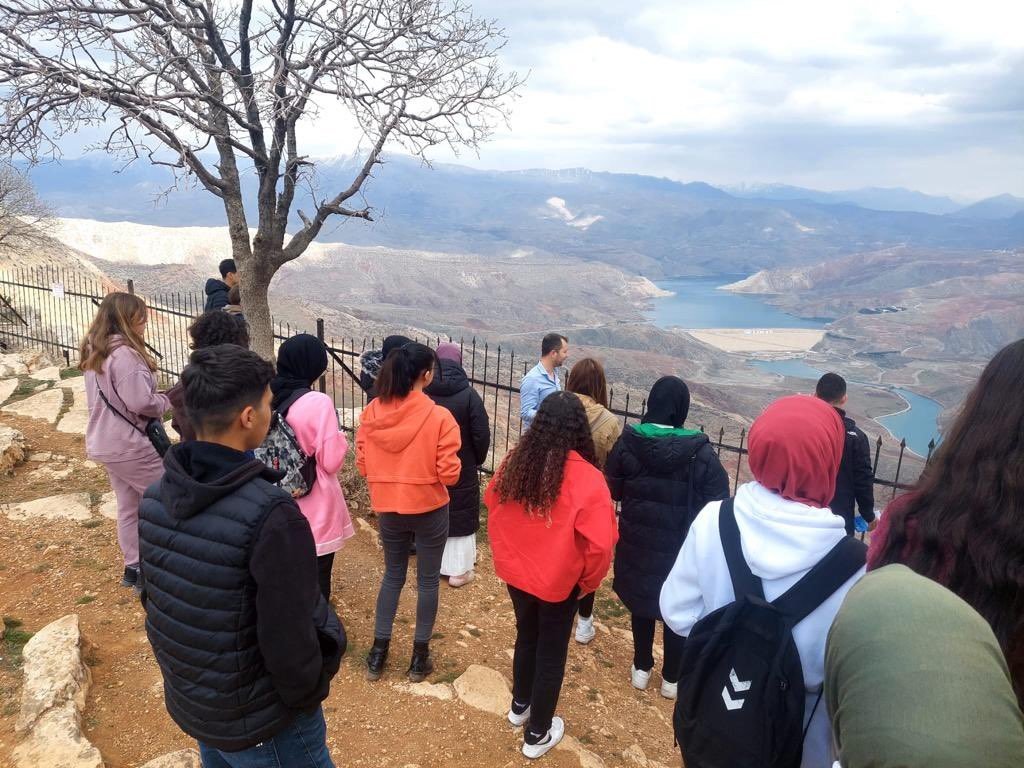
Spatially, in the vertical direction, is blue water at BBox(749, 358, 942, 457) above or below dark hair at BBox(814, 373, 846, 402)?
below

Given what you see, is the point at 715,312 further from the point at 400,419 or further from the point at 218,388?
the point at 218,388

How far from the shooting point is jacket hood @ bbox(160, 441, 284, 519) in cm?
164

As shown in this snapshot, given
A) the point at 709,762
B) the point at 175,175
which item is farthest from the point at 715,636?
the point at 175,175

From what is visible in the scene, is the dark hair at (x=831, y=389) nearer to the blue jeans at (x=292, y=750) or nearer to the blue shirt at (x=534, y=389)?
the blue shirt at (x=534, y=389)

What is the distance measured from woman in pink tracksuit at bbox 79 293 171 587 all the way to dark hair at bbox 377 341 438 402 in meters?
1.41

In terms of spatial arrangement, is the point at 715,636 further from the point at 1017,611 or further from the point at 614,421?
the point at 614,421

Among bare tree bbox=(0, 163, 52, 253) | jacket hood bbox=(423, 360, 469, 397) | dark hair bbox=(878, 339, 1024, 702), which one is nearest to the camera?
dark hair bbox=(878, 339, 1024, 702)

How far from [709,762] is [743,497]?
73 centimetres

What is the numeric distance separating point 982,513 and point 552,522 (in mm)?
1563

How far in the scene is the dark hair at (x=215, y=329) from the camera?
11.0 feet

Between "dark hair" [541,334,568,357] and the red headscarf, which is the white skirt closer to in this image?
"dark hair" [541,334,568,357]

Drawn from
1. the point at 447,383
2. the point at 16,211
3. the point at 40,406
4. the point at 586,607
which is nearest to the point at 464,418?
the point at 447,383

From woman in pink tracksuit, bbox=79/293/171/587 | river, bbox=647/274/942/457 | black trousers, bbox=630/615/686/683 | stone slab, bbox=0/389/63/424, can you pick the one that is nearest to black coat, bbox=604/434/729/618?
black trousers, bbox=630/615/686/683

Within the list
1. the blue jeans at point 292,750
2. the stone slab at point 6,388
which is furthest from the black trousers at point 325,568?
the stone slab at point 6,388
